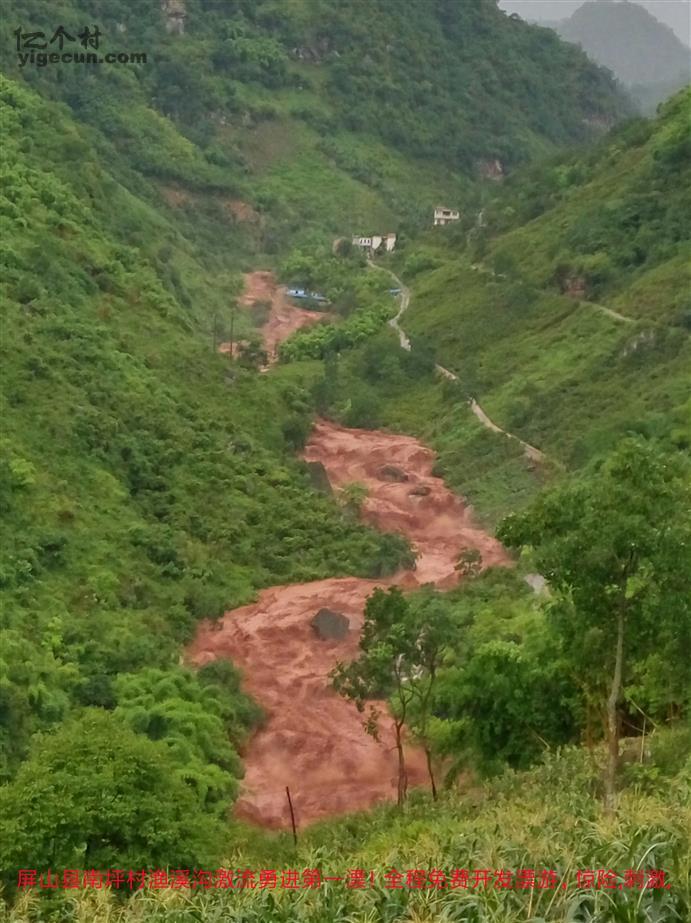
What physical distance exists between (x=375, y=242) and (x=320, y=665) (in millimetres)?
44102

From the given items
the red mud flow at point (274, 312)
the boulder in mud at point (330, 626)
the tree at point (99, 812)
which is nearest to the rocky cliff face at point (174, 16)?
the red mud flow at point (274, 312)

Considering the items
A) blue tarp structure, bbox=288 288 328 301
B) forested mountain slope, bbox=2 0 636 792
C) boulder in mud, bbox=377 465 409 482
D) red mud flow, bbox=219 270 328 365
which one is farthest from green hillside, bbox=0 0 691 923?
boulder in mud, bbox=377 465 409 482

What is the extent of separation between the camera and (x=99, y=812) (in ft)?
33.9

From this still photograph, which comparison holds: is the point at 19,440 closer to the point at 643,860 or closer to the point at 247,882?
the point at 247,882

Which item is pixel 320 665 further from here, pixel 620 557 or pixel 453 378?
pixel 453 378

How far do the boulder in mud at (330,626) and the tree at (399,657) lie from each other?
25.4ft

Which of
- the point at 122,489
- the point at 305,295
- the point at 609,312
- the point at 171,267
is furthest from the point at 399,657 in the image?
the point at 305,295

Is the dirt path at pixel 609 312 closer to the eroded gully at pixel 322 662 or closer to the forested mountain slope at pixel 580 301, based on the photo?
the forested mountain slope at pixel 580 301

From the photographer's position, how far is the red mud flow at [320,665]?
18828 millimetres

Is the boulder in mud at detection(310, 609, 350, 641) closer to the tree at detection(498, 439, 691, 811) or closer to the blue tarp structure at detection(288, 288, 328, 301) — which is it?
the tree at detection(498, 439, 691, 811)

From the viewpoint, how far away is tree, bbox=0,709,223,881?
10195 mm

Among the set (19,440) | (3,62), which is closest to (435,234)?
(3,62)

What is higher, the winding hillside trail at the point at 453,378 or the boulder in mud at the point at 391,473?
the winding hillside trail at the point at 453,378

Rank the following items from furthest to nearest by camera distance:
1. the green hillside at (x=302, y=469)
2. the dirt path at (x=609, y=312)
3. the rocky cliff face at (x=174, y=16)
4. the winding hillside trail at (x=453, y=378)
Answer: the rocky cliff face at (x=174, y=16), the dirt path at (x=609, y=312), the winding hillside trail at (x=453, y=378), the green hillside at (x=302, y=469)
